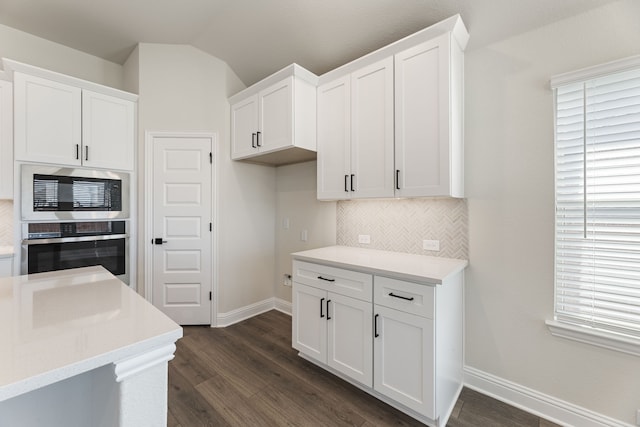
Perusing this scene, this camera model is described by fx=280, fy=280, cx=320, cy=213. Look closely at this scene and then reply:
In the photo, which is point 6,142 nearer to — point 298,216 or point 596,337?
point 298,216

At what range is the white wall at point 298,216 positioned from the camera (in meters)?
3.12

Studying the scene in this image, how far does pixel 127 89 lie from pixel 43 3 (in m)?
0.93

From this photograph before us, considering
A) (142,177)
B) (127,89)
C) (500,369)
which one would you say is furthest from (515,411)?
(127,89)

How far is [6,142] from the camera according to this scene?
2.41 metres

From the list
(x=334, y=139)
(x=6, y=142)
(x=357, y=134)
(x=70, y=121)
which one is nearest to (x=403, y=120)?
(x=357, y=134)

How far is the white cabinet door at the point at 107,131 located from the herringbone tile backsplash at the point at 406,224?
2389 millimetres

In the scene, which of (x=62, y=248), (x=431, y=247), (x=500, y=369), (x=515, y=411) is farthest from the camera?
(x=62, y=248)

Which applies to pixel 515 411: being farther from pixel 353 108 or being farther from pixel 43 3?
pixel 43 3

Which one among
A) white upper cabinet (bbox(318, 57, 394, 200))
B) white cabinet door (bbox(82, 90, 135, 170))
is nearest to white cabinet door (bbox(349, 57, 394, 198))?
white upper cabinet (bbox(318, 57, 394, 200))

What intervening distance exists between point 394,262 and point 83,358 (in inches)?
70.0

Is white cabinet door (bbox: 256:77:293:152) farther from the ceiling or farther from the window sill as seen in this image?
the window sill

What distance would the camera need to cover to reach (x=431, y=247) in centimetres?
229

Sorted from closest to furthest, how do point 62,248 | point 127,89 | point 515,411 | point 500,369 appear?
1. point 515,411
2. point 500,369
3. point 62,248
4. point 127,89

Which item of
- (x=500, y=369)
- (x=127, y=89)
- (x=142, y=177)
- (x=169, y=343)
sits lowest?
(x=500, y=369)
